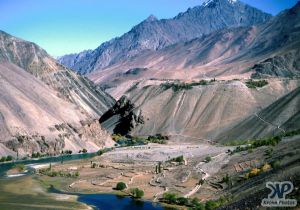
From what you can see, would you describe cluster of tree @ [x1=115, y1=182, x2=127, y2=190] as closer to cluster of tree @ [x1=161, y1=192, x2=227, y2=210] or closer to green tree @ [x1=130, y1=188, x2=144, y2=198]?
green tree @ [x1=130, y1=188, x2=144, y2=198]

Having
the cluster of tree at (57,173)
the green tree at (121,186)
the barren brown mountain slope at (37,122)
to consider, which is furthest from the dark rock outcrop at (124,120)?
the green tree at (121,186)

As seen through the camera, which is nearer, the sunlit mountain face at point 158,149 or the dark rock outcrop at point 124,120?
the sunlit mountain face at point 158,149

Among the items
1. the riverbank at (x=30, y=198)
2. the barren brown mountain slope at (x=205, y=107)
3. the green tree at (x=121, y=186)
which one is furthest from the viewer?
the barren brown mountain slope at (x=205, y=107)

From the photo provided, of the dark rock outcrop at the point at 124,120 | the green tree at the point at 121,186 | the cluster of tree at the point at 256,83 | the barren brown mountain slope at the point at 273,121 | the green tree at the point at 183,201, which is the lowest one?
the green tree at the point at 183,201

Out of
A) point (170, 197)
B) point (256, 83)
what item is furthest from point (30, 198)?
point (256, 83)

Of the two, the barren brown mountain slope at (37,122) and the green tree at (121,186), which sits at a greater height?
the barren brown mountain slope at (37,122)

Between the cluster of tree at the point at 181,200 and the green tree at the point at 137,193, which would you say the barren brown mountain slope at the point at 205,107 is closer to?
the green tree at the point at 137,193
